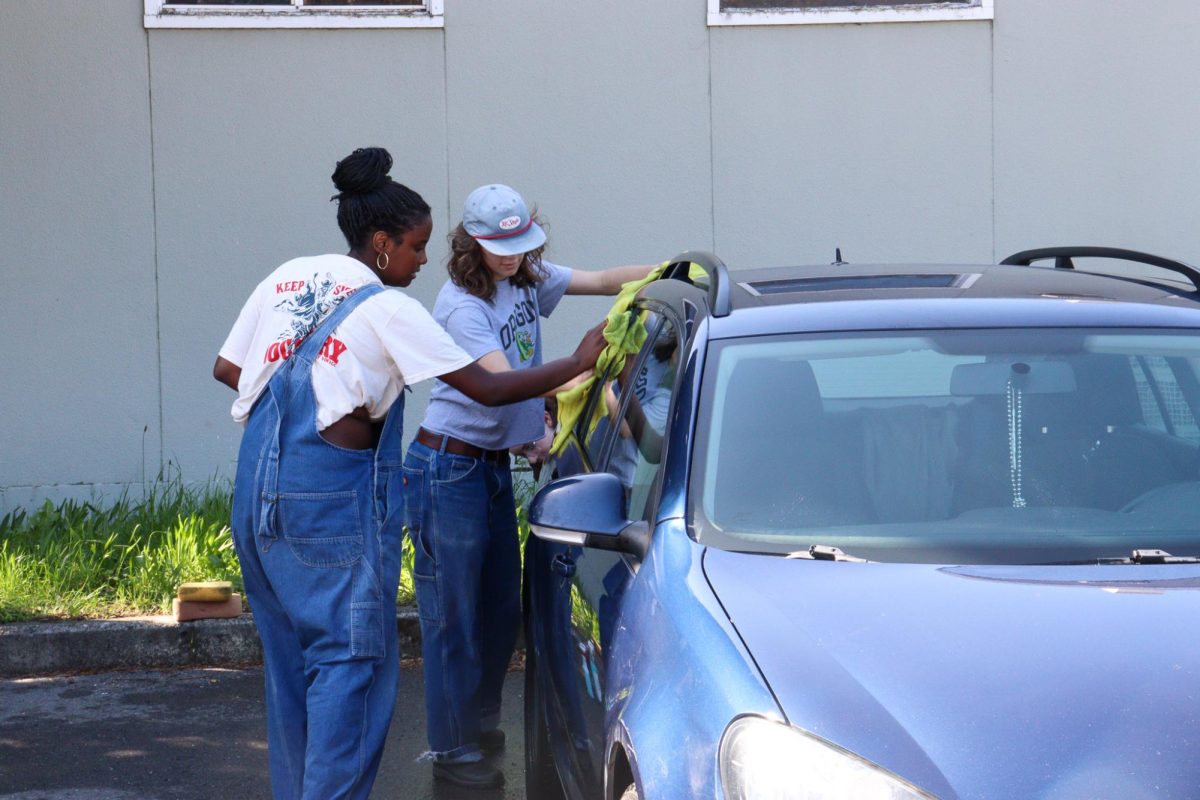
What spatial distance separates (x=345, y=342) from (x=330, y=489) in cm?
35

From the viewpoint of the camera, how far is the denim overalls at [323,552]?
3.47 meters

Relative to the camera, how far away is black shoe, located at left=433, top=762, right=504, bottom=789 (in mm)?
4582

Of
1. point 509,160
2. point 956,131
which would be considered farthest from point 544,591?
point 956,131

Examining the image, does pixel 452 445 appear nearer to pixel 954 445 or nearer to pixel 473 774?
pixel 473 774

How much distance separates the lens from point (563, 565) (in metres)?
3.65

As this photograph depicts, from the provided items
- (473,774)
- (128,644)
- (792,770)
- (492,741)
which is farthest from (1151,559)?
(128,644)

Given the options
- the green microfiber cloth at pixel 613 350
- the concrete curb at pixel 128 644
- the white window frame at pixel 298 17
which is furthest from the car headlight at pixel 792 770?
the white window frame at pixel 298 17

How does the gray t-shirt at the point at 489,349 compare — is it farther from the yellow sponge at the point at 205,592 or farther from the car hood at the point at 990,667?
the yellow sponge at the point at 205,592

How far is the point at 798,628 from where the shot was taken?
8.06 ft

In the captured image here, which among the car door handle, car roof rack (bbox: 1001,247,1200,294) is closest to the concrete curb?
the car door handle

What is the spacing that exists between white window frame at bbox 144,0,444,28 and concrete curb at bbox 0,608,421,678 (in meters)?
3.33

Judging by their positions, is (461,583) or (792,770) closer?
(792,770)

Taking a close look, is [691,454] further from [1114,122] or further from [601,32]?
[1114,122]

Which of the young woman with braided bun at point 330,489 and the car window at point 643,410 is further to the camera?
the young woman with braided bun at point 330,489
